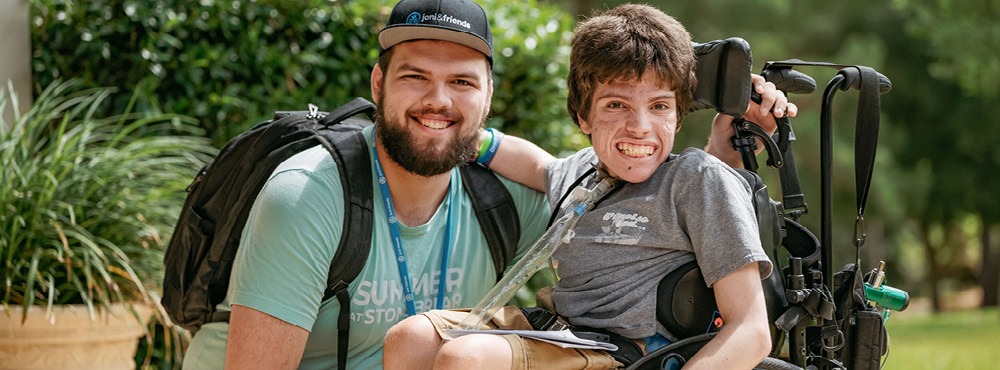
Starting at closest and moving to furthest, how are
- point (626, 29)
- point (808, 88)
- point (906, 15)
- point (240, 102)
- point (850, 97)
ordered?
point (626, 29), point (808, 88), point (240, 102), point (850, 97), point (906, 15)

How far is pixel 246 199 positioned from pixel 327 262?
359 mm

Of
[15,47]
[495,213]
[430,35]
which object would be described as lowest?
[495,213]

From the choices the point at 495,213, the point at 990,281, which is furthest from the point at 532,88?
the point at 990,281

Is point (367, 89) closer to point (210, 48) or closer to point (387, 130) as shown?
point (210, 48)

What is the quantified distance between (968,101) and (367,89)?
9.96m

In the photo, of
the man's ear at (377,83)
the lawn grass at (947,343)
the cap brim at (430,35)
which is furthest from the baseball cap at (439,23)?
the lawn grass at (947,343)

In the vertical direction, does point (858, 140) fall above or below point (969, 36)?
above

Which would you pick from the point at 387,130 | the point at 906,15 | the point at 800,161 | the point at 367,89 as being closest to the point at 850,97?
the point at 800,161

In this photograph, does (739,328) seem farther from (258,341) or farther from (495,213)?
(258,341)

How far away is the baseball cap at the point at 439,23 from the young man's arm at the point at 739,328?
3.27 ft

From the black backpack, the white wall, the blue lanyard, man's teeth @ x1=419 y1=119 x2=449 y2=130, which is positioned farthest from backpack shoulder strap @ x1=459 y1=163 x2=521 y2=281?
the white wall

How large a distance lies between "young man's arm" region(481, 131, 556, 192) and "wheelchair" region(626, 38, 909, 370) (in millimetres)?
634

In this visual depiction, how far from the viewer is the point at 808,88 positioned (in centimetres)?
280

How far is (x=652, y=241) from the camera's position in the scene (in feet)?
8.02
